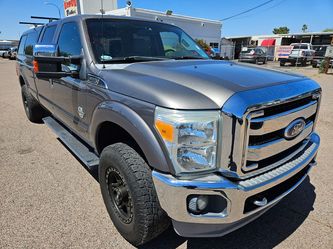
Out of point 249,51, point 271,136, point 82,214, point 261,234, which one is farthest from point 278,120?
point 249,51

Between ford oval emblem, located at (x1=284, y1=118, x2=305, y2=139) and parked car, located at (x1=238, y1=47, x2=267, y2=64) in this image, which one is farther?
parked car, located at (x1=238, y1=47, x2=267, y2=64)

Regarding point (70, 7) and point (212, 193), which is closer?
point (212, 193)

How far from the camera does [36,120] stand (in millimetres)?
6066

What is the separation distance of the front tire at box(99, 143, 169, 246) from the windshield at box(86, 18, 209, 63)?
1054mm

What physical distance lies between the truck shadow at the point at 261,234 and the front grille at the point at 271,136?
31.9 inches

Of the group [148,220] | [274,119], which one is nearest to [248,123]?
[274,119]

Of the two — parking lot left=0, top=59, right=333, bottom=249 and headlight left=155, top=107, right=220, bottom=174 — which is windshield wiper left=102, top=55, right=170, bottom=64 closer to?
headlight left=155, top=107, right=220, bottom=174

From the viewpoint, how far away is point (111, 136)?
2.73 metres

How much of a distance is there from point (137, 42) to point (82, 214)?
6.51 feet

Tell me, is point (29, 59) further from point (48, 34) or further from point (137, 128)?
point (137, 128)

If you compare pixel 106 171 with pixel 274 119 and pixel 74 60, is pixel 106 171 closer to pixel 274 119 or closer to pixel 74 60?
pixel 74 60

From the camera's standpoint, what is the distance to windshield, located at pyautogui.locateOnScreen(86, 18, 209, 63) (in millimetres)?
2844

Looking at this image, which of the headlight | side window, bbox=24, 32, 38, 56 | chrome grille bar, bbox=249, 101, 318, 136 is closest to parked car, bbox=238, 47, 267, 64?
side window, bbox=24, 32, 38, 56

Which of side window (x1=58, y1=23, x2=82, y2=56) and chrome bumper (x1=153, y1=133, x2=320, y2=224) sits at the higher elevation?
side window (x1=58, y1=23, x2=82, y2=56)
